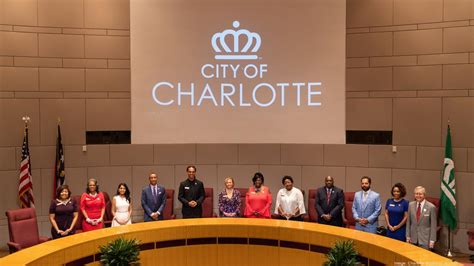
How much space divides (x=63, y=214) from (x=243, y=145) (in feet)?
11.4

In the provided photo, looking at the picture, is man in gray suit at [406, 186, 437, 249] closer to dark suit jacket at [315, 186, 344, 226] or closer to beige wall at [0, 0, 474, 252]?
dark suit jacket at [315, 186, 344, 226]

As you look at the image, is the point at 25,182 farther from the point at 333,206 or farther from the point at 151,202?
the point at 333,206

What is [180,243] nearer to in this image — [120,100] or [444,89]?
[120,100]

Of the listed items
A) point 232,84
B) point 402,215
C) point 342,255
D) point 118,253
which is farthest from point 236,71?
point 342,255

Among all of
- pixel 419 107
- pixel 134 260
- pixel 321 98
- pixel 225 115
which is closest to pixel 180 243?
pixel 134 260

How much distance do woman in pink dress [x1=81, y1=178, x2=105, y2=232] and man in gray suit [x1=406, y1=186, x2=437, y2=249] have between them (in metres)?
4.13

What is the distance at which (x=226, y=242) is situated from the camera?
5965 mm

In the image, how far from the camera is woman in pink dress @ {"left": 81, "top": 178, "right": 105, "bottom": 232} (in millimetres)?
7051

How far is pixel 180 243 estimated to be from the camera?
19.3 ft

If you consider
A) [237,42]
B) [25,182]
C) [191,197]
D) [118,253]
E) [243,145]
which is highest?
[237,42]

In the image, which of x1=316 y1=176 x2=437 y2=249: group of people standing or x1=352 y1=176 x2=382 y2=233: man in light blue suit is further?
x1=352 y1=176 x2=382 y2=233: man in light blue suit

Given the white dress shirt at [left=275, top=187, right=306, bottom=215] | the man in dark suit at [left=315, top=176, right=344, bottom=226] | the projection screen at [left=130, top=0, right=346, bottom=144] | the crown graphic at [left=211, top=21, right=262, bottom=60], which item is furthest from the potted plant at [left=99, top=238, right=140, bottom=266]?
the crown graphic at [left=211, top=21, right=262, bottom=60]

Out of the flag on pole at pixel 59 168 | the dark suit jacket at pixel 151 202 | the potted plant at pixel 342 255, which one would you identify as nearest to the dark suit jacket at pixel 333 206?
the dark suit jacket at pixel 151 202

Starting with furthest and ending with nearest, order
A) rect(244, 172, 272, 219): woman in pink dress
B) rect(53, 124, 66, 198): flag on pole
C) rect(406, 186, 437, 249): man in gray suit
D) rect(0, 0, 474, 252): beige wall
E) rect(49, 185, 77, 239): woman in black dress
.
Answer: rect(53, 124, 66, 198): flag on pole
rect(0, 0, 474, 252): beige wall
rect(244, 172, 272, 219): woman in pink dress
rect(49, 185, 77, 239): woman in black dress
rect(406, 186, 437, 249): man in gray suit
